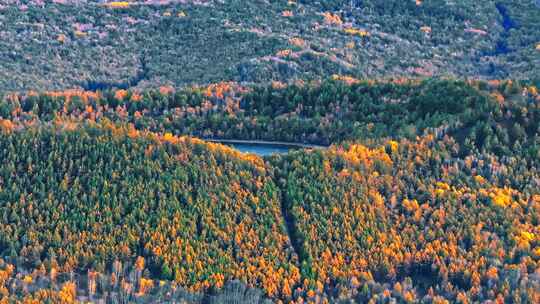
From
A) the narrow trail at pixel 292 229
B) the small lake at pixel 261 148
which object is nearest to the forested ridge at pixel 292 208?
the narrow trail at pixel 292 229

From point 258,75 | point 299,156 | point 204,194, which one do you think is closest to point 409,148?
point 299,156

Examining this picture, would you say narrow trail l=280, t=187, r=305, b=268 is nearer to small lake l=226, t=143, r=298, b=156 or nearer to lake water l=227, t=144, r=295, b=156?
lake water l=227, t=144, r=295, b=156

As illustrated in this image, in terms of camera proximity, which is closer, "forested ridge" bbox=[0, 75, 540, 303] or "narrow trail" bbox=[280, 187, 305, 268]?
"forested ridge" bbox=[0, 75, 540, 303]

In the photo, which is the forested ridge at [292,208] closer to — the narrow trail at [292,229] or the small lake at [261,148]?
the narrow trail at [292,229]

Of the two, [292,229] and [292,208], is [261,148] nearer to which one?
[292,208]

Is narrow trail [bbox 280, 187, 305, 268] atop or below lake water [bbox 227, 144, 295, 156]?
atop

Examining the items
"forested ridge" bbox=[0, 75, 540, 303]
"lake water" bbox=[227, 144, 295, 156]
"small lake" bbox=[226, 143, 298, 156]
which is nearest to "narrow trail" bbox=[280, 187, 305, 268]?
"forested ridge" bbox=[0, 75, 540, 303]

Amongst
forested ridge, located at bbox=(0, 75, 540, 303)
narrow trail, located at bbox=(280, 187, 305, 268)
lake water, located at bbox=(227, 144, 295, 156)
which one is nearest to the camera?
forested ridge, located at bbox=(0, 75, 540, 303)
